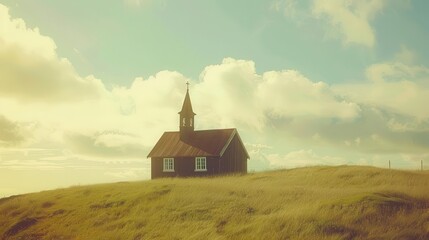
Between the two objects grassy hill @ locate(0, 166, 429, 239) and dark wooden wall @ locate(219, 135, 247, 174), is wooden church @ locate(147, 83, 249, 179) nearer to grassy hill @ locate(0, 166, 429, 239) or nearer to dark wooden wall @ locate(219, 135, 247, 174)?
dark wooden wall @ locate(219, 135, 247, 174)

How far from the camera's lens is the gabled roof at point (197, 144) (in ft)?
164

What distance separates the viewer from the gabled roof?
49.8 meters

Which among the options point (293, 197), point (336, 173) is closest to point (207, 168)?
point (336, 173)

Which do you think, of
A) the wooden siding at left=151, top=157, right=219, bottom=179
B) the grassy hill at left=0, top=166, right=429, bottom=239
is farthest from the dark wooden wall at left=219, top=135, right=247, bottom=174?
the grassy hill at left=0, top=166, right=429, bottom=239

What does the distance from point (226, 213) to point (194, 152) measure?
25659 millimetres

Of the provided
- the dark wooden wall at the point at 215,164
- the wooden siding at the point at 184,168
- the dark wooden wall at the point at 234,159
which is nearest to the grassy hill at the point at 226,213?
the wooden siding at the point at 184,168

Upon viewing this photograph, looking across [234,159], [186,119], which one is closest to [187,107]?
[186,119]

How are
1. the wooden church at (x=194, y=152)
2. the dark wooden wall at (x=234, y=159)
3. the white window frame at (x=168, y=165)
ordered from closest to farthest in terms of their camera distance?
the wooden church at (x=194, y=152) < the dark wooden wall at (x=234, y=159) < the white window frame at (x=168, y=165)

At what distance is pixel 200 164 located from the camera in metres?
49.9

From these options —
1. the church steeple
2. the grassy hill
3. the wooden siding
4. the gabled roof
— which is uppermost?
the church steeple

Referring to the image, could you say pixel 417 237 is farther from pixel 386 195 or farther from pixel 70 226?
pixel 70 226

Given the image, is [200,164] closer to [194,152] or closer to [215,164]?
[194,152]

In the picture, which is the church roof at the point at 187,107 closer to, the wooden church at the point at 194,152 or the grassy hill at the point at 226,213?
the wooden church at the point at 194,152

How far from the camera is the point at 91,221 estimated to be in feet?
91.6
